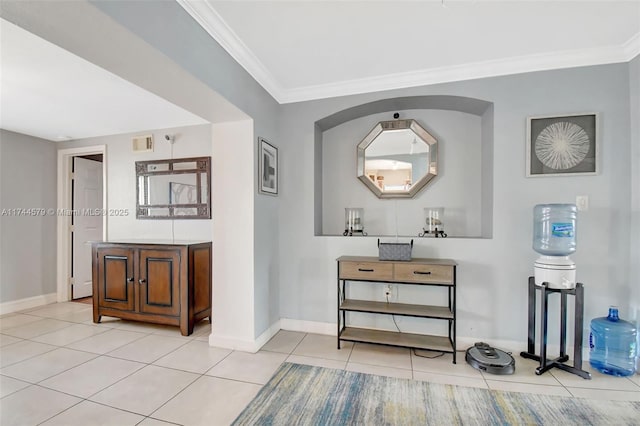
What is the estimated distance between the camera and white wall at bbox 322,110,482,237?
2.86 meters

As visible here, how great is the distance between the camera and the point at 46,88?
8.64 feet

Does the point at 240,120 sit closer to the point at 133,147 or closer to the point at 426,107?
the point at 426,107

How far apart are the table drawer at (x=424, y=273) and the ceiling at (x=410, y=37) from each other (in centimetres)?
173

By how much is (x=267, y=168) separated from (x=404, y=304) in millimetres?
1909

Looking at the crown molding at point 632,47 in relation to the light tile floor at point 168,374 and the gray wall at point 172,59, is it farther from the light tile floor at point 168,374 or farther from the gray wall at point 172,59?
the gray wall at point 172,59

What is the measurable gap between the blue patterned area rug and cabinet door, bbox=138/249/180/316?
1550mm

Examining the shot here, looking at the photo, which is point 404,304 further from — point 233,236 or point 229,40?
point 229,40

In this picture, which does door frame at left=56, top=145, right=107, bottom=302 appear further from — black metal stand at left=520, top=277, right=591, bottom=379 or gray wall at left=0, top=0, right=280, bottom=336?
black metal stand at left=520, top=277, right=591, bottom=379

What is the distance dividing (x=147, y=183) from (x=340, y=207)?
279 cm

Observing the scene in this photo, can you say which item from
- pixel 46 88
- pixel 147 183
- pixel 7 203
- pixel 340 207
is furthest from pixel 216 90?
pixel 7 203

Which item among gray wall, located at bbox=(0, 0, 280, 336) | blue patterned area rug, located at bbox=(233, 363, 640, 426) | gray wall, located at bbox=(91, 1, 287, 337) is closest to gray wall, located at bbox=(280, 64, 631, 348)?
gray wall, located at bbox=(91, 1, 287, 337)

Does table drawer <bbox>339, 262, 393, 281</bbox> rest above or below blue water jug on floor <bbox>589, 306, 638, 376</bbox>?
above

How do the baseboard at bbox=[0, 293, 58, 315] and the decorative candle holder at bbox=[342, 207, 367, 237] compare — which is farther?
the baseboard at bbox=[0, 293, 58, 315]

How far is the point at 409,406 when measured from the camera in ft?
5.82
